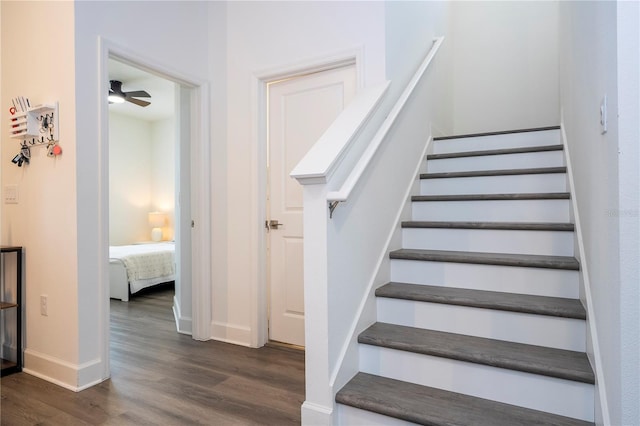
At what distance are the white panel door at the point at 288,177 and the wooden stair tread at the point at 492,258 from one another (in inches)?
36.1

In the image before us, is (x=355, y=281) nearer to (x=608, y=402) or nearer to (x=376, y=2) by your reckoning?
(x=608, y=402)

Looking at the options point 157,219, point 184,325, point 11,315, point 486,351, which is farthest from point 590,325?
point 157,219

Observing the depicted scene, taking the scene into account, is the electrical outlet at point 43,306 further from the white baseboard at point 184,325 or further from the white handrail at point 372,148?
the white handrail at point 372,148

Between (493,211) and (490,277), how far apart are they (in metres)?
0.58

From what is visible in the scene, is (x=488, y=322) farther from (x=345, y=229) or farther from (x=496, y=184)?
(x=496, y=184)

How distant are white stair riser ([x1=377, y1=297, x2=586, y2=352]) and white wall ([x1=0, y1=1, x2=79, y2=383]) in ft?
6.14

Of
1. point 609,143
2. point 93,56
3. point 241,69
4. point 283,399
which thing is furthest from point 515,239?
point 93,56

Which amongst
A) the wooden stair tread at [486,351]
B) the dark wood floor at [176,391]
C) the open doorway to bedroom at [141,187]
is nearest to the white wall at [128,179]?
the open doorway to bedroom at [141,187]

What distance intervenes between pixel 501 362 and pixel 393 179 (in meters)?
1.20

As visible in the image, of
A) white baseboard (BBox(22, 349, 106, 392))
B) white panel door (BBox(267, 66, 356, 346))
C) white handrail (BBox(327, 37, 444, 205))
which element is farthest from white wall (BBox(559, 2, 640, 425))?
white baseboard (BBox(22, 349, 106, 392))

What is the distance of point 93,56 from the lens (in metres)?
2.33

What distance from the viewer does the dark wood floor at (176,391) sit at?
1.91m

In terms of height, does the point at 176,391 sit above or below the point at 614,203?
below

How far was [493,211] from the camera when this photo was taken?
2.43 metres
